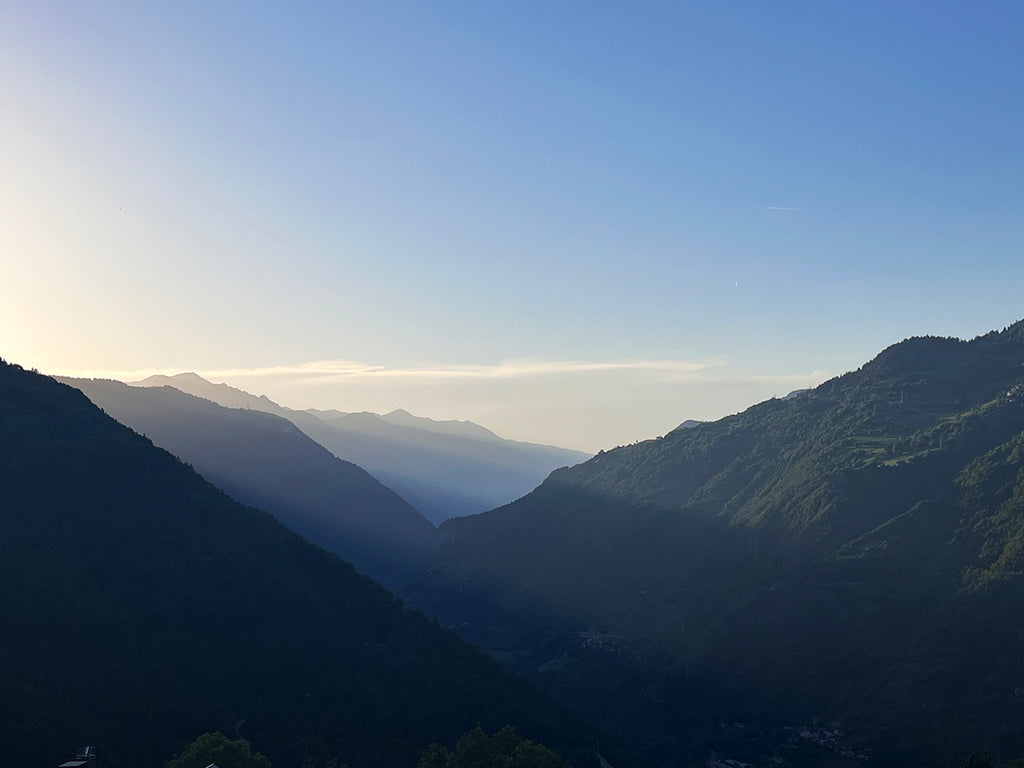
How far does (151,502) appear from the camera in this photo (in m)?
167

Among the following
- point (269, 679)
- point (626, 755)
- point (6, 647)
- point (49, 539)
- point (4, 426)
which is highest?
point (4, 426)

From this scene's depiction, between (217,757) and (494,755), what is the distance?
107ft

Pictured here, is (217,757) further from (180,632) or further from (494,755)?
(180,632)

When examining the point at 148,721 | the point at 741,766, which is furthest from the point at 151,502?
the point at 741,766

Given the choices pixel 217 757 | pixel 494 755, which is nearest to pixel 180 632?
pixel 217 757

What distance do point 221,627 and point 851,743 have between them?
470 ft

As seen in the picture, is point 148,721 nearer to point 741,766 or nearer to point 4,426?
point 4,426

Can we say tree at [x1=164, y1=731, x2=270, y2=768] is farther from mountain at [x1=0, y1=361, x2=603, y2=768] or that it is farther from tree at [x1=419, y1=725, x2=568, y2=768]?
tree at [x1=419, y1=725, x2=568, y2=768]

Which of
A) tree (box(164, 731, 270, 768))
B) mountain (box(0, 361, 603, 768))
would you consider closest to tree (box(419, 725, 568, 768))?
mountain (box(0, 361, 603, 768))

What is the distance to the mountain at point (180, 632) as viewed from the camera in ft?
367

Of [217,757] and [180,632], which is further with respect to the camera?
[180,632]

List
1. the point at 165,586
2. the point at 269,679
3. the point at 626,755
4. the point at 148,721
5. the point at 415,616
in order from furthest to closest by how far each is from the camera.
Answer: the point at 415,616, the point at 626,755, the point at 165,586, the point at 269,679, the point at 148,721

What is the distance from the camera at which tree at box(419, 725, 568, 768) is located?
317 feet

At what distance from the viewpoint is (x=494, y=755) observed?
101 m
